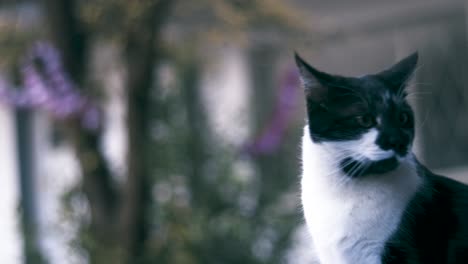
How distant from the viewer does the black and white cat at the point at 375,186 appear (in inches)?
69.5

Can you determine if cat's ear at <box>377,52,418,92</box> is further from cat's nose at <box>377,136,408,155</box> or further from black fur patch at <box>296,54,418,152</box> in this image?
cat's nose at <box>377,136,408,155</box>

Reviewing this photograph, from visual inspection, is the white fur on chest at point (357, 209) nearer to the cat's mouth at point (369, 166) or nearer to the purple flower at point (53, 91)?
the cat's mouth at point (369, 166)

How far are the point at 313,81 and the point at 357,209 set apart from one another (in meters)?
0.29

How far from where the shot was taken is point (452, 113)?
7598mm

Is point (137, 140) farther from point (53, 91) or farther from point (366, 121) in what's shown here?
point (366, 121)

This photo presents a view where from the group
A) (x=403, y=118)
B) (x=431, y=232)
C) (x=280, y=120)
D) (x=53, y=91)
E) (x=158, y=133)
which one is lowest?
(x=431, y=232)

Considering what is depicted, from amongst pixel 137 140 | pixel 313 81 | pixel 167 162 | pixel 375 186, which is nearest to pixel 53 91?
pixel 137 140

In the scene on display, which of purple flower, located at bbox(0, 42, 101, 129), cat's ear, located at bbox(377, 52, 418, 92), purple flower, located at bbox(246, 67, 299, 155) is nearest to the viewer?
cat's ear, located at bbox(377, 52, 418, 92)

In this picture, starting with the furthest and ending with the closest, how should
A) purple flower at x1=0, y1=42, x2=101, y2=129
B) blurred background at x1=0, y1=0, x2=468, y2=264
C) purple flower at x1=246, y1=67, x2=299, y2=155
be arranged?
1. purple flower at x1=246, y1=67, x2=299, y2=155
2. blurred background at x1=0, y1=0, x2=468, y2=264
3. purple flower at x1=0, y1=42, x2=101, y2=129

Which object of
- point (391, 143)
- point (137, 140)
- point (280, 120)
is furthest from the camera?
point (280, 120)

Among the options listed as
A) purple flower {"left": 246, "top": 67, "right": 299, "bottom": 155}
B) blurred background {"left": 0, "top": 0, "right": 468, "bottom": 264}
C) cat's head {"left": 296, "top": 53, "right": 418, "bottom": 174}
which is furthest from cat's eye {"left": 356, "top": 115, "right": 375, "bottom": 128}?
purple flower {"left": 246, "top": 67, "right": 299, "bottom": 155}

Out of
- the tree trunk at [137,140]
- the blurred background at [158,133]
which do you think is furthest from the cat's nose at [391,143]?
the tree trunk at [137,140]

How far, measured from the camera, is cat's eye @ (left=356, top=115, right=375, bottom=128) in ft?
5.92

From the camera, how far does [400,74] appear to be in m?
1.90
